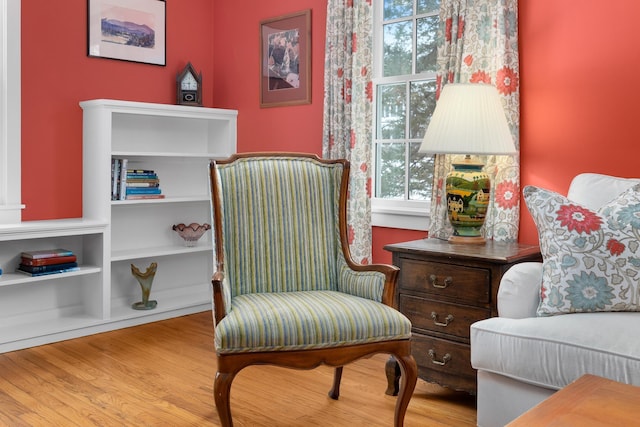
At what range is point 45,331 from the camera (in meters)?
3.52

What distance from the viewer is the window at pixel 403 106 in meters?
3.55

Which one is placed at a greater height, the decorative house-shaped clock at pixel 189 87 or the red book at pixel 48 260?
the decorative house-shaped clock at pixel 189 87

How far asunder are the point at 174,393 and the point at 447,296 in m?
1.25

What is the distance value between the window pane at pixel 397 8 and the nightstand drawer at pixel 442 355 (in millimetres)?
1878

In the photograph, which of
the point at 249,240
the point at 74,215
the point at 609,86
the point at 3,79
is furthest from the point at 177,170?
the point at 609,86

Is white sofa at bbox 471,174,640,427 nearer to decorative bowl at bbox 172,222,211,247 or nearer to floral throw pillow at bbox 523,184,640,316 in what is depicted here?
floral throw pillow at bbox 523,184,640,316

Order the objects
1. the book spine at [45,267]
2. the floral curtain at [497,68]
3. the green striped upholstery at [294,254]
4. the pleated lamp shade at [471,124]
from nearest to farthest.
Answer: the green striped upholstery at [294,254] < the pleated lamp shade at [471,124] < the floral curtain at [497,68] < the book spine at [45,267]

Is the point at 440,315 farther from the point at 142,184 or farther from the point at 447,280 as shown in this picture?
the point at 142,184

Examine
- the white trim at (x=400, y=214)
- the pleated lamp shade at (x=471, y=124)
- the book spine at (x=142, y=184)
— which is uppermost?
the pleated lamp shade at (x=471, y=124)

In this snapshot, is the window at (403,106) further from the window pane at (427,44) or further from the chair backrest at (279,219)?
the chair backrest at (279,219)

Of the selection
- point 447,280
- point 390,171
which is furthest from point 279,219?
point 390,171

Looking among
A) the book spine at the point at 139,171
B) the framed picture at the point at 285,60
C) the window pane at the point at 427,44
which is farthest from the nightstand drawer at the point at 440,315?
the book spine at the point at 139,171

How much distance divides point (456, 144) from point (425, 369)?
976 millimetres

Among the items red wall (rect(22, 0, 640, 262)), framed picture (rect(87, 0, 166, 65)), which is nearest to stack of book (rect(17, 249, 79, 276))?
red wall (rect(22, 0, 640, 262))
